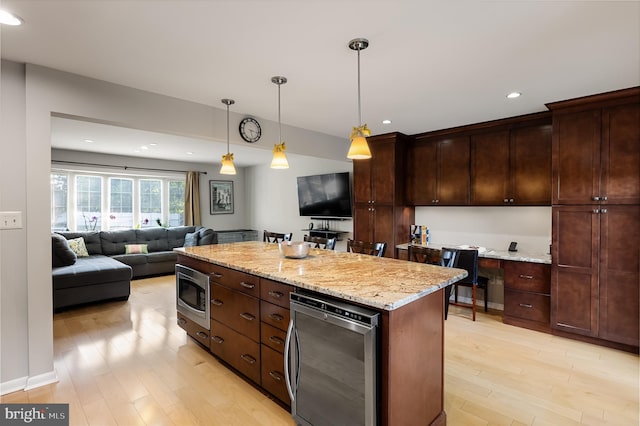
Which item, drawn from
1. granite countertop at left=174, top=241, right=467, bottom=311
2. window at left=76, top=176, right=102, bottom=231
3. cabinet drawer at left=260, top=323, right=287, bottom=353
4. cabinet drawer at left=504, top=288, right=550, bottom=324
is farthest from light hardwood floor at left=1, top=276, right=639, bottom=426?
window at left=76, top=176, right=102, bottom=231

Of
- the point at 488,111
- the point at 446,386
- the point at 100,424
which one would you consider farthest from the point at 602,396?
the point at 100,424

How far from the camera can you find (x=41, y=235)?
2.45 meters

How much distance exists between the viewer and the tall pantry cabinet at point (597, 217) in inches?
114

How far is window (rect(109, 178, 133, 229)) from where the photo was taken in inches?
271

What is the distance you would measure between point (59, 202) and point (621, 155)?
8.58 meters

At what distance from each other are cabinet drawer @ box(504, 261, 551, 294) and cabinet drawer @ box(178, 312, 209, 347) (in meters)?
3.29

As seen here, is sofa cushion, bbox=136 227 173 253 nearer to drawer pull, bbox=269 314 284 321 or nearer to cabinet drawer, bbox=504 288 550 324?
drawer pull, bbox=269 314 284 321

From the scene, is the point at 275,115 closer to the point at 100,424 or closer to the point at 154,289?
the point at 100,424

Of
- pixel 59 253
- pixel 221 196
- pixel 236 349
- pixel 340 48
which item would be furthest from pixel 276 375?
pixel 221 196

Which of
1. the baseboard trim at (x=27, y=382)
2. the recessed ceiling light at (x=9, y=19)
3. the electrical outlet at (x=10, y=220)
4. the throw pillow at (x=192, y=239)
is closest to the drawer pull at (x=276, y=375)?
the baseboard trim at (x=27, y=382)

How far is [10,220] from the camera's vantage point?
2328 mm

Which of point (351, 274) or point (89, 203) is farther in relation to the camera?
point (89, 203)

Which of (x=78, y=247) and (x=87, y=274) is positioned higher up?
(x=78, y=247)

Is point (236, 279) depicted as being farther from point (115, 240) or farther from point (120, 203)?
point (120, 203)
